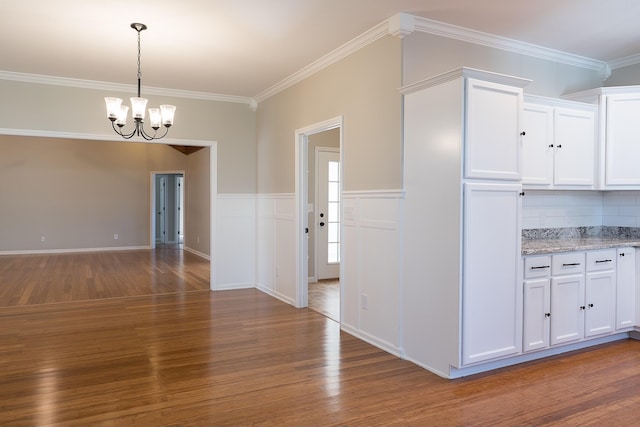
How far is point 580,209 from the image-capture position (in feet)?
15.5

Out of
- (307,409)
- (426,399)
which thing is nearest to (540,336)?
(426,399)

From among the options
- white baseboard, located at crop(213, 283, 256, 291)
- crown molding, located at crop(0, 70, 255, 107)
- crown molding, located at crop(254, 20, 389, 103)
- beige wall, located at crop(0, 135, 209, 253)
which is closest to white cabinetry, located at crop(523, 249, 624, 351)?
crown molding, located at crop(254, 20, 389, 103)

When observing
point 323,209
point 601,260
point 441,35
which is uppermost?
point 441,35

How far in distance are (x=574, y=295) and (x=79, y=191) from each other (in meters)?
10.6

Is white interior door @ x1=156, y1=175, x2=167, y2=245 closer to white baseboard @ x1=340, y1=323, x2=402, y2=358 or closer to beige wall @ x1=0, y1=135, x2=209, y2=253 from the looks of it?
beige wall @ x1=0, y1=135, x2=209, y2=253

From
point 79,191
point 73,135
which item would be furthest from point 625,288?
point 79,191

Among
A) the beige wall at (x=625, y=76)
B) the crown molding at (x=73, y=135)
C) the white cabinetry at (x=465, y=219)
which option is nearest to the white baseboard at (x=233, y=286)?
the crown molding at (x=73, y=135)

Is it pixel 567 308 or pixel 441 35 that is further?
pixel 441 35

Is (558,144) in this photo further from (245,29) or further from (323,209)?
(323,209)

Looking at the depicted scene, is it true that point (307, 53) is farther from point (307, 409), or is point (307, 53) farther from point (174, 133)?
point (307, 409)

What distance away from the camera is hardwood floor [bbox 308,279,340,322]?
5091 mm

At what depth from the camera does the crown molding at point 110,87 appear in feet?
17.3

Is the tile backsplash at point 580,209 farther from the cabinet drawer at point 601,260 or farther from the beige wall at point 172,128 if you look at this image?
the beige wall at point 172,128

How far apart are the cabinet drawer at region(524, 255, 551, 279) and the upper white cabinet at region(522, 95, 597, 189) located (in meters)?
0.77
